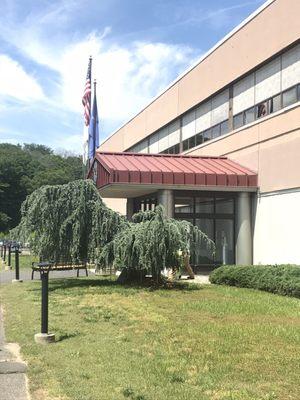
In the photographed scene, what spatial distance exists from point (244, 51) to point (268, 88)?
253cm

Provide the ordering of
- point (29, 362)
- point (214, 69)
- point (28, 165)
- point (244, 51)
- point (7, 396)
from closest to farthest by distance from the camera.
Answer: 1. point (7, 396)
2. point (29, 362)
3. point (244, 51)
4. point (214, 69)
5. point (28, 165)

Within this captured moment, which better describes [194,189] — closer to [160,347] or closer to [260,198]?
[260,198]

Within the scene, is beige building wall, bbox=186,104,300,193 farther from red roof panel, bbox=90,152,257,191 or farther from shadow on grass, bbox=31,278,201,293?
shadow on grass, bbox=31,278,201,293

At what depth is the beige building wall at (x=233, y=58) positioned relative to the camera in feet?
64.2

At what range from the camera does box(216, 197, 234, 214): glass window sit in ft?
74.6

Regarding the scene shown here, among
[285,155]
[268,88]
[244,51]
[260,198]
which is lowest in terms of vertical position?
[260,198]

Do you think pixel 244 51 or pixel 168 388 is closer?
pixel 168 388

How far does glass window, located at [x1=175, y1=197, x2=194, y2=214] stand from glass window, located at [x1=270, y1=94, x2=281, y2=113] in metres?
4.73

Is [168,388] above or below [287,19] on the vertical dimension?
below

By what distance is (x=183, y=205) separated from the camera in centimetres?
2297

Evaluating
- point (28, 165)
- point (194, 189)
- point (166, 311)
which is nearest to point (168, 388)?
point (166, 311)

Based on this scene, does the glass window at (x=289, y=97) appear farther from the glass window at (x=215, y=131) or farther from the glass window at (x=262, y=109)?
the glass window at (x=215, y=131)

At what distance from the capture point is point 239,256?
72.0 feet

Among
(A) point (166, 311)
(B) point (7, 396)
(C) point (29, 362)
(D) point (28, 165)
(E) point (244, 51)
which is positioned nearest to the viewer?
(B) point (7, 396)
